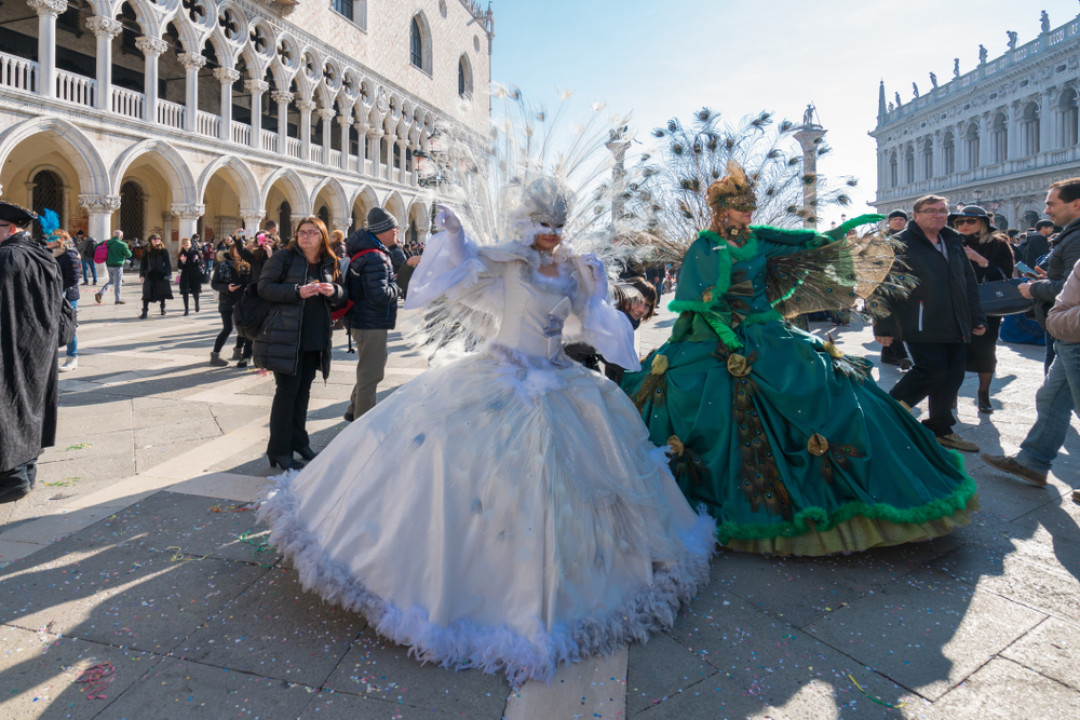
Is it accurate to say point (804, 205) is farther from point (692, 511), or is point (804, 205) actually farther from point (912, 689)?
point (912, 689)

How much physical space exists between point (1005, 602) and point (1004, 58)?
40487 millimetres

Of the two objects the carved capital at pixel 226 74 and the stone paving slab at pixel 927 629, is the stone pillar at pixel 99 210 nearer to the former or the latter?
the carved capital at pixel 226 74

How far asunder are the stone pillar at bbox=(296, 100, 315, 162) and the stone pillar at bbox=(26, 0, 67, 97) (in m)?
9.11

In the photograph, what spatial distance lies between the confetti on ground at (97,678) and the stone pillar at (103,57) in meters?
18.0

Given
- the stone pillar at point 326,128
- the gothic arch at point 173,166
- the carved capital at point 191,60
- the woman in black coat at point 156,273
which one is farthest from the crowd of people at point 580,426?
the stone pillar at point 326,128

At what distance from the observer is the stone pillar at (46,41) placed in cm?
1393

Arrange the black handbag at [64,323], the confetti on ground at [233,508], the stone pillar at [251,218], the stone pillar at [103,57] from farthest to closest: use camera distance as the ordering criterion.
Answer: the stone pillar at [251,218], the stone pillar at [103,57], the black handbag at [64,323], the confetti on ground at [233,508]

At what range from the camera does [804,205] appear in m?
4.08

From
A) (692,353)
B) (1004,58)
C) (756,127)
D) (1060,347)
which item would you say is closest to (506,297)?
(692,353)

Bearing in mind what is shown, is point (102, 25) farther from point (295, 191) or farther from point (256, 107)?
point (295, 191)

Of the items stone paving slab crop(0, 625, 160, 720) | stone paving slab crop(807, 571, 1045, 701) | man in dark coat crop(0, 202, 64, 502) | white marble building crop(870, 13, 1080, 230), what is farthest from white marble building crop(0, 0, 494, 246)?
white marble building crop(870, 13, 1080, 230)

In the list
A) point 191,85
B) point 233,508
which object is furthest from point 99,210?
point 233,508

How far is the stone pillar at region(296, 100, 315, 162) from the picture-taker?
23047mm

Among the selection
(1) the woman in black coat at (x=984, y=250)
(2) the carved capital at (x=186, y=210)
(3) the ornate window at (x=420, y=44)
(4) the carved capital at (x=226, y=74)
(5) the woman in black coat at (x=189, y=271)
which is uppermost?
(3) the ornate window at (x=420, y=44)
